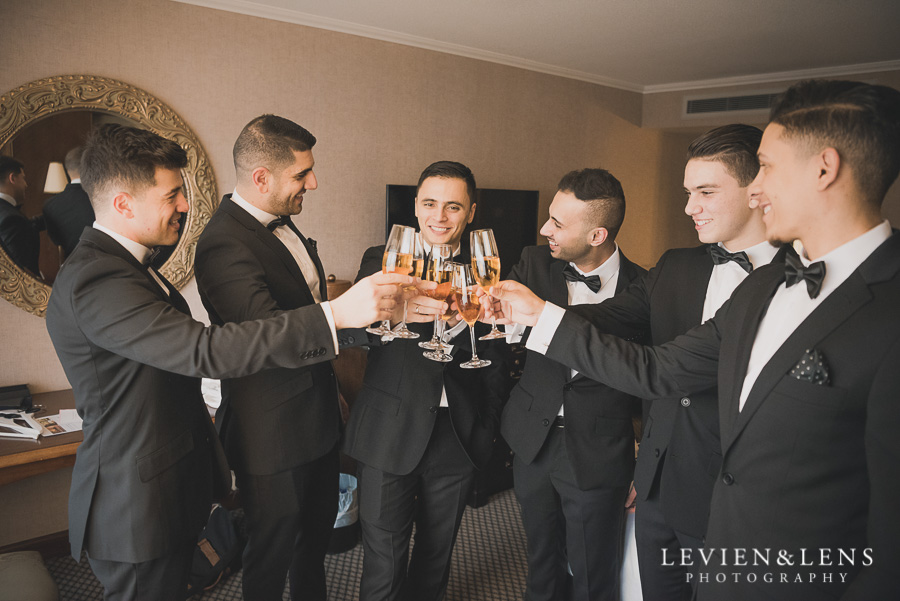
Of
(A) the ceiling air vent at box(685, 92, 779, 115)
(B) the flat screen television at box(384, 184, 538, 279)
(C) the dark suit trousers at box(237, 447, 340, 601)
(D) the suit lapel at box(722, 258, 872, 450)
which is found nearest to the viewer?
(D) the suit lapel at box(722, 258, 872, 450)

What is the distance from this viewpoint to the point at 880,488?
1075mm

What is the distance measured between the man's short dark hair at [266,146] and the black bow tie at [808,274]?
1.69 m

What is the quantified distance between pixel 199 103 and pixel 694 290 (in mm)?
3330

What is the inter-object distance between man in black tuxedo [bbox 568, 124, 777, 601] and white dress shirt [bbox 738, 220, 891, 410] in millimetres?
409

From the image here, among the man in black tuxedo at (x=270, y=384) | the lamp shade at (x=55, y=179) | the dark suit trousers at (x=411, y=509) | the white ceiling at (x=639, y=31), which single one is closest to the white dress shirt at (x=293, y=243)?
the man in black tuxedo at (x=270, y=384)

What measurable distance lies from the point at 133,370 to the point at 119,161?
2.06 feet

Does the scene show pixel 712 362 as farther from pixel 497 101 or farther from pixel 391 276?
pixel 497 101

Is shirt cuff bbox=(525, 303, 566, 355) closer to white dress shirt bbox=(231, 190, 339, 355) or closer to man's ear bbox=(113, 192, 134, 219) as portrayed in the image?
white dress shirt bbox=(231, 190, 339, 355)

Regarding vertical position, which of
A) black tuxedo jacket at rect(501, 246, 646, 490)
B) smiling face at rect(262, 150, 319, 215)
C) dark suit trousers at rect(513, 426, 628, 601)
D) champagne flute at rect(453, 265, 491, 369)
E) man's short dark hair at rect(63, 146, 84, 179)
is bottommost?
dark suit trousers at rect(513, 426, 628, 601)

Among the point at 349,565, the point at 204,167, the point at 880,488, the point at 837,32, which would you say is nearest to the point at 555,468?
the point at 880,488

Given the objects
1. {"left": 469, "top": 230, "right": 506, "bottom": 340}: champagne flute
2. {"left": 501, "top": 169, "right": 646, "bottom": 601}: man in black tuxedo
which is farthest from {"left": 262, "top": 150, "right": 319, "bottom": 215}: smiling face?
{"left": 501, "top": 169, "right": 646, "bottom": 601}: man in black tuxedo

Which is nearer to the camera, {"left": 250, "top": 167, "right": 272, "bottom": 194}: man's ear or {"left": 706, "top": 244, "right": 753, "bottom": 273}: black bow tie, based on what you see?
{"left": 706, "top": 244, "right": 753, "bottom": 273}: black bow tie

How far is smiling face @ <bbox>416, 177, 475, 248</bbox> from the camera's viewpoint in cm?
237

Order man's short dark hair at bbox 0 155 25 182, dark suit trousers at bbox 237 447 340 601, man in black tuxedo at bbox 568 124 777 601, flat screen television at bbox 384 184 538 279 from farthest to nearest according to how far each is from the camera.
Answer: flat screen television at bbox 384 184 538 279, man's short dark hair at bbox 0 155 25 182, dark suit trousers at bbox 237 447 340 601, man in black tuxedo at bbox 568 124 777 601
